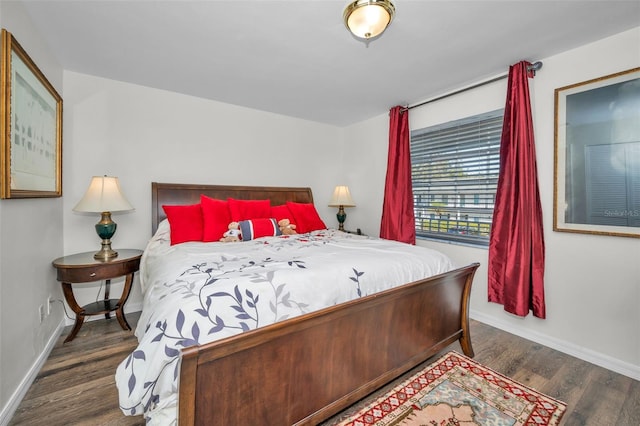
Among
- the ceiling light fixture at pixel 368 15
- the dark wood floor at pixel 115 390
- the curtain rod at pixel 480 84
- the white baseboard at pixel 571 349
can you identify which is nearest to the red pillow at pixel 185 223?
the dark wood floor at pixel 115 390

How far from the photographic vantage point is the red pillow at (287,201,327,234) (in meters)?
3.28

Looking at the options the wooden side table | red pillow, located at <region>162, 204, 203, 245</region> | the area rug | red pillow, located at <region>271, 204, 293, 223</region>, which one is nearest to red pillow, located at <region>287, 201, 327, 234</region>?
red pillow, located at <region>271, 204, 293, 223</region>

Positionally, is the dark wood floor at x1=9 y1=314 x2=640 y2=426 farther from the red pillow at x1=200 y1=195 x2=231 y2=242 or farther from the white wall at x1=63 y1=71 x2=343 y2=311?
the red pillow at x1=200 y1=195 x2=231 y2=242

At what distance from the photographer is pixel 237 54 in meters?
2.32

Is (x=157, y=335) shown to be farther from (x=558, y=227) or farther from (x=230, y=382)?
(x=558, y=227)

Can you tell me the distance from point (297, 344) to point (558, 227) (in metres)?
2.37

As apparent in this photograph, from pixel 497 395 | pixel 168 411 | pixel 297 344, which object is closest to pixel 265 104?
pixel 297 344

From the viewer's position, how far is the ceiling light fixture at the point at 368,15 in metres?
1.57

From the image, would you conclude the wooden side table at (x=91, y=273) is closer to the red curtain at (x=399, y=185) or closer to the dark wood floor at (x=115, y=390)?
the dark wood floor at (x=115, y=390)

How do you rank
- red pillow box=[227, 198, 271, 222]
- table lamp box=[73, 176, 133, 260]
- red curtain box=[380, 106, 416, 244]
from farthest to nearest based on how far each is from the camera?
red curtain box=[380, 106, 416, 244]
red pillow box=[227, 198, 271, 222]
table lamp box=[73, 176, 133, 260]

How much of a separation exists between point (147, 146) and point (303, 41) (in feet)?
6.70

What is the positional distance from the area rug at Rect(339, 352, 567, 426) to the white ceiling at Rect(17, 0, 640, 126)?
242 cm

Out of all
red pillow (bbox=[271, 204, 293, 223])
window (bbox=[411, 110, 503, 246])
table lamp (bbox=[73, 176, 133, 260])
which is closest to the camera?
table lamp (bbox=[73, 176, 133, 260])

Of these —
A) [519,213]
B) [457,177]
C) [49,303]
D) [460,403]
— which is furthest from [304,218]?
[49,303]
